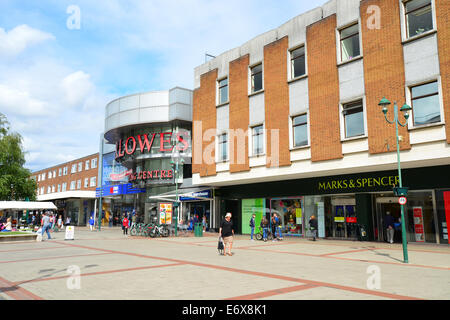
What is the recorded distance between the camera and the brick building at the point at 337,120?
1653 centimetres

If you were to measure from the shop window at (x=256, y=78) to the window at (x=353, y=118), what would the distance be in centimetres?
700

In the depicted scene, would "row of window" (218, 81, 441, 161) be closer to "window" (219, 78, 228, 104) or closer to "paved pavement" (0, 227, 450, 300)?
"window" (219, 78, 228, 104)

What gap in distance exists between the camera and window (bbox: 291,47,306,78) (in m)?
21.9

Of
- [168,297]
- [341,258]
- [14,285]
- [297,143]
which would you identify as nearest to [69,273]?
[14,285]

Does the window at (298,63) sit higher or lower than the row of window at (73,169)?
higher

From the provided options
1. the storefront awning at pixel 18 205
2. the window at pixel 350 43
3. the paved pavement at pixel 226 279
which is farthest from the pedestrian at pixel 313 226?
the storefront awning at pixel 18 205

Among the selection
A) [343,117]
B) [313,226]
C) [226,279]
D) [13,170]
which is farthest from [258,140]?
[13,170]

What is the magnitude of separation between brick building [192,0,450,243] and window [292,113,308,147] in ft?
0.21

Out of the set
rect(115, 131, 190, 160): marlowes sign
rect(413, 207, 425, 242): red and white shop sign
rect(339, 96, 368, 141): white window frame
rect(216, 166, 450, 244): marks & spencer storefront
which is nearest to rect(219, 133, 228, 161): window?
rect(216, 166, 450, 244): marks & spencer storefront

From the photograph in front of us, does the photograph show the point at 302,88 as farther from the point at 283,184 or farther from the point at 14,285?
the point at 14,285

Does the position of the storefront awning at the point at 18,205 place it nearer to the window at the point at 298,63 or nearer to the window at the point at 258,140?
the window at the point at 258,140

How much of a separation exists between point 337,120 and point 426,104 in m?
4.42

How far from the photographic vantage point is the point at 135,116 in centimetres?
3812

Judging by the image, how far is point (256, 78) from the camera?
2492 cm
